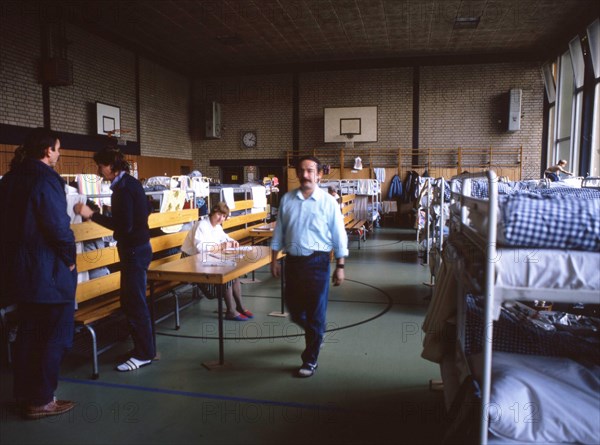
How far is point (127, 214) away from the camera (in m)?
3.33

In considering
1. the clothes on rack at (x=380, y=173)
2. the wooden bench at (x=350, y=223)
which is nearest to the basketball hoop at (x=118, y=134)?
the wooden bench at (x=350, y=223)

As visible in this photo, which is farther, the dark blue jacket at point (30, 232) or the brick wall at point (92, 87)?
the brick wall at point (92, 87)

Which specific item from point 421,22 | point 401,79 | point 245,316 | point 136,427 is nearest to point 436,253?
point 245,316

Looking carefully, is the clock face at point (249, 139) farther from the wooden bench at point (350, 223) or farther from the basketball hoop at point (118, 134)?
the wooden bench at point (350, 223)

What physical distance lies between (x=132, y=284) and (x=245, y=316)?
5.39ft

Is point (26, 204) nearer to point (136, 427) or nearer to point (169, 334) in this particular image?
point (136, 427)

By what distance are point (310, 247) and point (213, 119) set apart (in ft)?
47.2

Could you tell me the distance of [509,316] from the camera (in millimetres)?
2645

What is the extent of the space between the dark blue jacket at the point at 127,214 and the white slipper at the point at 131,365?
0.90m

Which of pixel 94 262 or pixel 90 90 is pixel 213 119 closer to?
pixel 90 90

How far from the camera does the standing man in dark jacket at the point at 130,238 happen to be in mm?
3340

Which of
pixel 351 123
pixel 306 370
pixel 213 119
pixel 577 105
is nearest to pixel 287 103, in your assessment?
pixel 351 123

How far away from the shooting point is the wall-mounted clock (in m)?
17.1

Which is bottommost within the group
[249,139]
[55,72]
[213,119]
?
[249,139]
